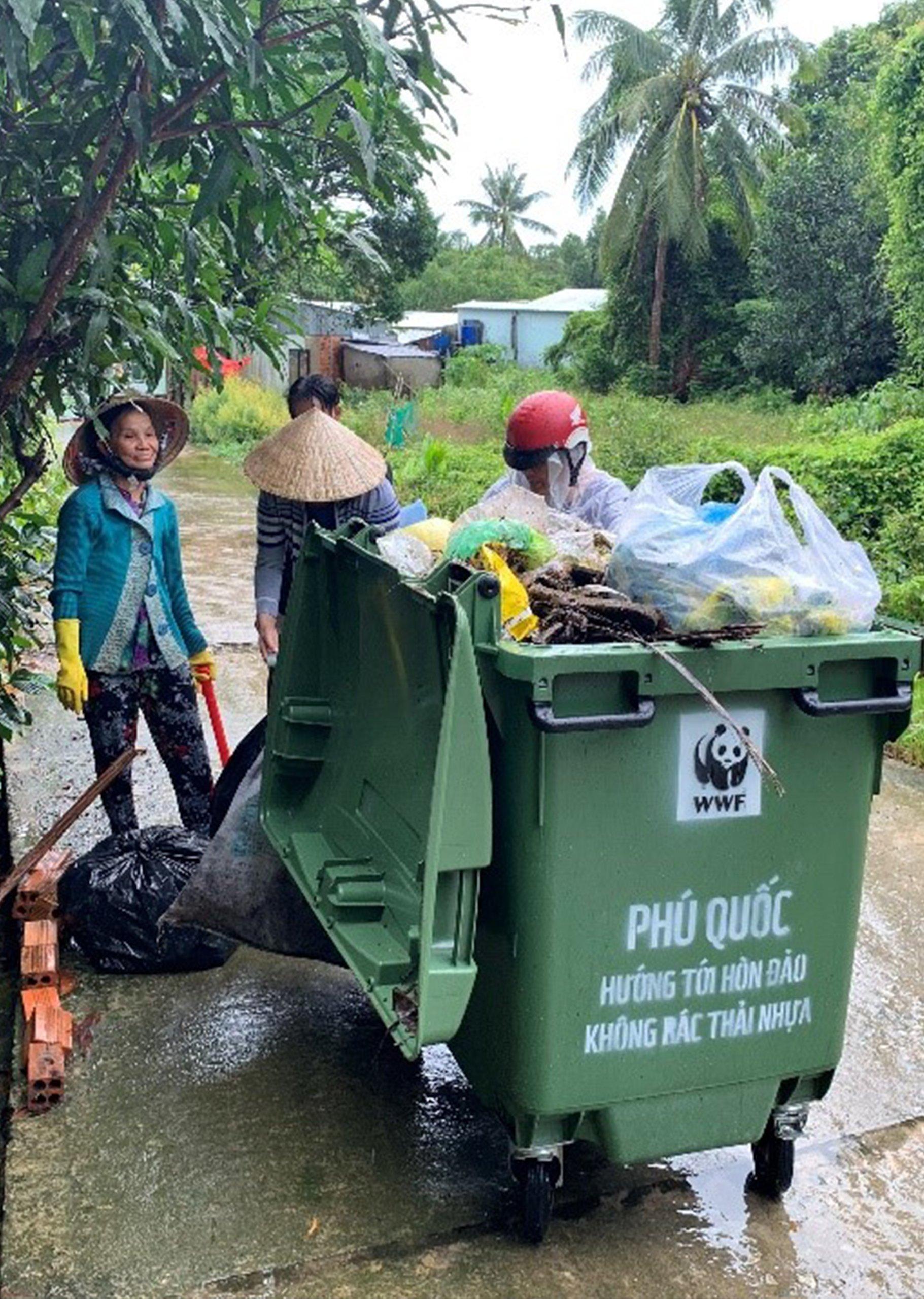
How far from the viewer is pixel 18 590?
4.57 m

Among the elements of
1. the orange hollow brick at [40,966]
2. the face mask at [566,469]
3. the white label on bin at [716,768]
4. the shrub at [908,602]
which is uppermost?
the face mask at [566,469]

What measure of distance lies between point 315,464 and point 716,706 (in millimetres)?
2137

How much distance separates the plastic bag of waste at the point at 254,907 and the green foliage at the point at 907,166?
14.0 meters

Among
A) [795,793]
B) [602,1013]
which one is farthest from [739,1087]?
[795,793]

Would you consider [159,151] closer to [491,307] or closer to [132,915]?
[132,915]

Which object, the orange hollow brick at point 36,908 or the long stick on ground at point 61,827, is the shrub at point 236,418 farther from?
the orange hollow brick at point 36,908

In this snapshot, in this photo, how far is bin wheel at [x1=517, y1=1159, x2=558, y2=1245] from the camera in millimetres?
2766

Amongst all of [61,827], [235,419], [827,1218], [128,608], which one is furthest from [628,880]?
Answer: [235,419]

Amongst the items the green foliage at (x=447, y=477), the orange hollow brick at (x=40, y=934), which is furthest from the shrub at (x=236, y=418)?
the orange hollow brick at (x=40, y=934)

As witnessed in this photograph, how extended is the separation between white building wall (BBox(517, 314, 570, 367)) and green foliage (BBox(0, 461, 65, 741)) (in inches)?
1375

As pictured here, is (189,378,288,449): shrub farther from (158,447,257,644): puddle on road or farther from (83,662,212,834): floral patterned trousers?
(83,662,212,834): floral patterned trousers

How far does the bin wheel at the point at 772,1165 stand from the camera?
117 inches

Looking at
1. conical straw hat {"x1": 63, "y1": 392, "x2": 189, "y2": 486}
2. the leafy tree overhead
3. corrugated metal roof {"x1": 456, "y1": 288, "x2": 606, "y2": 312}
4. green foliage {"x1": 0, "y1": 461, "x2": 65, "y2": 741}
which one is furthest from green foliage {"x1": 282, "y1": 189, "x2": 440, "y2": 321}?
the leafy tree overhead

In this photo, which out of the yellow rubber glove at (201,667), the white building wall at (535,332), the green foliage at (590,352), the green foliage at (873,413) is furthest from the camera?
the white building wall at (535,332)
